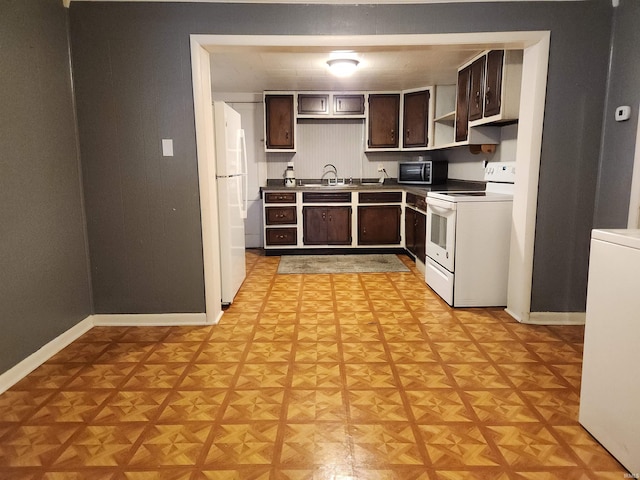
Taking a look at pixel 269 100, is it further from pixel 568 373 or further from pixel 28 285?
pixel 568 373

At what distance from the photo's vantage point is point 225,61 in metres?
4.00

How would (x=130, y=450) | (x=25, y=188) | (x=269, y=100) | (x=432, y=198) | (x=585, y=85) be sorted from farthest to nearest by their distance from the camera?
1. (x=269, y=100)
2. (x=432, y=198)
3. (x=585, y=85)
4. (x=25, y=188)
5. (x=130, y=450)

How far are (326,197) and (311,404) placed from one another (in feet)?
11.9

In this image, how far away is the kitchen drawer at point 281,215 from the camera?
534 cm

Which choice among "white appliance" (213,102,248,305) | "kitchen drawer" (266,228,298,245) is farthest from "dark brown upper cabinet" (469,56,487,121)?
"kitchen drawer" (266,228,298,245)

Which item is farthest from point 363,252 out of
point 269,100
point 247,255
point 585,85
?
point 585,85

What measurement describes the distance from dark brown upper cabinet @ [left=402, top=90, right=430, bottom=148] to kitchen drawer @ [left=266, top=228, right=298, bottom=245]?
6.17 ft

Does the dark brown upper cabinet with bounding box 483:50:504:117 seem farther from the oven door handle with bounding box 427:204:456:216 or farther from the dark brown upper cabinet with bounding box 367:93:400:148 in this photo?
the dark brown upper cabinet with bounding box 367:93:400:148

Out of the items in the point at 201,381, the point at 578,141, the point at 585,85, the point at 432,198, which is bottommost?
the point at 201,381

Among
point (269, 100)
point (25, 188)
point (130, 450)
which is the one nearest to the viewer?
point (130, 450)

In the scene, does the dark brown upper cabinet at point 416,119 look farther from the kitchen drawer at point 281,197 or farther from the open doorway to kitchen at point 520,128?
the open doorway to kitchen at point 520,128

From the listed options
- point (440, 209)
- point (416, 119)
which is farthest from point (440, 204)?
point (416, 119)

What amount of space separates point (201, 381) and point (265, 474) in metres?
0.82

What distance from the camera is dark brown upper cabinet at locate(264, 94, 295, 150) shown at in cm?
543
